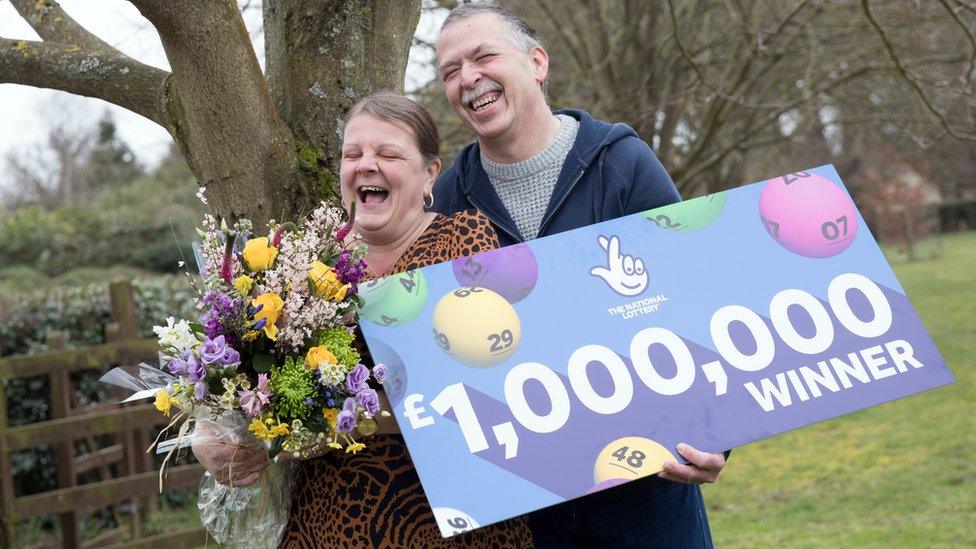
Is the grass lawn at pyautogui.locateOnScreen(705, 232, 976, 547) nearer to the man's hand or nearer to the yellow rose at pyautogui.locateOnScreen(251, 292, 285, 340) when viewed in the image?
the man's hand

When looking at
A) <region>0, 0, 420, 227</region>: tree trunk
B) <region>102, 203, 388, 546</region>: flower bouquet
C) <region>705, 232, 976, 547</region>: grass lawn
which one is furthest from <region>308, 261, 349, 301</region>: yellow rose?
<region>705, 232, 976, 547</region>: grass lawn

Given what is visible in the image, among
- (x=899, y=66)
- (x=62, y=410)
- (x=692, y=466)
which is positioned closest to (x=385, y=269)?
(x=692, y=466)

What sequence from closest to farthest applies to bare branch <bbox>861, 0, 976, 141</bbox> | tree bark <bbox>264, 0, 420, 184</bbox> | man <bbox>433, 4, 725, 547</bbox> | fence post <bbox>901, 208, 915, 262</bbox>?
man <bbox>433, 4, 725, 547</bbox>
tree bark <bbox>264, 0, 420, 184</bbox>
bare branch <bbox>861, 0, 976, 141</bbox>
fence post <bbox>901, 208, 915, 262</bbox>

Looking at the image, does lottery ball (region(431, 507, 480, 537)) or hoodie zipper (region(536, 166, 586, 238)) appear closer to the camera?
lottery ball (region(431, 507, 480, 537))

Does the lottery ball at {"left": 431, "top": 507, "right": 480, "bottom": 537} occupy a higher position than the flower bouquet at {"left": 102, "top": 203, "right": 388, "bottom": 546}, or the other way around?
the flower bouquet at {"left": 102, "top": 203, "right": 388, "bottom": 546}

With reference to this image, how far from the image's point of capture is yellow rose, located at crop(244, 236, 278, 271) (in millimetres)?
2320

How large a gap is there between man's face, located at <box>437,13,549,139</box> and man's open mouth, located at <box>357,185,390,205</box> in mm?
→ 421

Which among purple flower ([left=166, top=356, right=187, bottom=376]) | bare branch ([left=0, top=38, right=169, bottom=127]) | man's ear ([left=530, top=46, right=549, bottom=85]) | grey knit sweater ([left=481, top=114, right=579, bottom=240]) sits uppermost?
bare branch ([left=0, top=38, right=169, bottom=127])

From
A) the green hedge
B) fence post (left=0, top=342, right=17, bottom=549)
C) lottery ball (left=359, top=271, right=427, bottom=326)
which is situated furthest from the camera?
the green hedge

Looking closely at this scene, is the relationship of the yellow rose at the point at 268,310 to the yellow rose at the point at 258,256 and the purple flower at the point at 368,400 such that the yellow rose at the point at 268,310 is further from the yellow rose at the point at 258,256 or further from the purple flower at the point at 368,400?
the purple flower at the point at 368,400

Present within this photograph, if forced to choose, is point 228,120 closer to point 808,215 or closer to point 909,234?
point 808,215

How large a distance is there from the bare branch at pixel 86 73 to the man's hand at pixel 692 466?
1933 mm

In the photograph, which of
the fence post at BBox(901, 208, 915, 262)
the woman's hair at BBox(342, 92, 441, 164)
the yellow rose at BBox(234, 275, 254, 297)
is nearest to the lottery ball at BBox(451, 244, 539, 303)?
the woman's hair at BBox(342, 92, 441, 164)

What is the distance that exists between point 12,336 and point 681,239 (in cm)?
747
